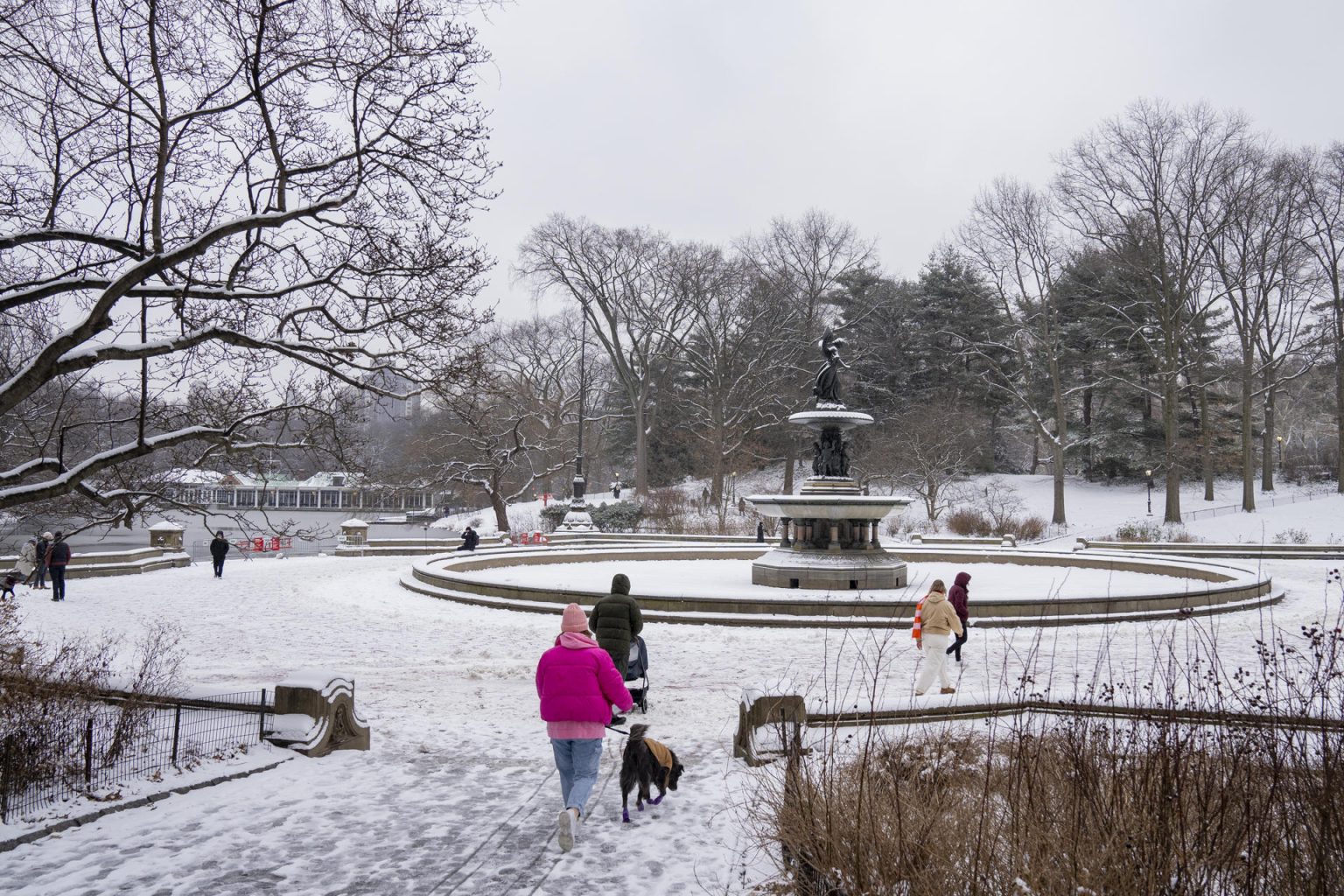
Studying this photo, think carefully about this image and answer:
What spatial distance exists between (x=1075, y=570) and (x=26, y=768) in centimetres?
2404

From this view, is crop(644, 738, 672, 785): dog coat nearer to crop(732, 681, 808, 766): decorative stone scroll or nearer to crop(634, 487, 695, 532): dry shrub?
crop(732, 681, 808, 766): decorative stone scroll

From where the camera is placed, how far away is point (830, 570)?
63.9ft

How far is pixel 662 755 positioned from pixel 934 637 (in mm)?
Answer: 4568

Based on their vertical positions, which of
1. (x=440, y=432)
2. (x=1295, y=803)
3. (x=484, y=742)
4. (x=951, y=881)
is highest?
(x=440, y=432)

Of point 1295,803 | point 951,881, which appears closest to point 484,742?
point 951,881

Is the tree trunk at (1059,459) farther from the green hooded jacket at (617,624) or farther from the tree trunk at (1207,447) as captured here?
the green hooded jacket at (617,624)

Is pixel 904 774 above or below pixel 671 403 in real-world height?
below

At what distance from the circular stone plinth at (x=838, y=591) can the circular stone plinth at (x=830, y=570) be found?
1.02 feet

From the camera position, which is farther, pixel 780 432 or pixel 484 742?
pixel 780 432

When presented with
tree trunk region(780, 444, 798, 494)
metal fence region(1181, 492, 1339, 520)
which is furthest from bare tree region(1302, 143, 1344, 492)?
tree trunk region(780, 444, 798, 494)

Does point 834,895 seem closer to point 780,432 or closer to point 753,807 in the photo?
point 753,807

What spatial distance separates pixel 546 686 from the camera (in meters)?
6.34

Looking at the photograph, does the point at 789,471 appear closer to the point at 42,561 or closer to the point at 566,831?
the point at 42,561

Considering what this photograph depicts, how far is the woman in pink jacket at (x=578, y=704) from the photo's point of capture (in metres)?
6.25
